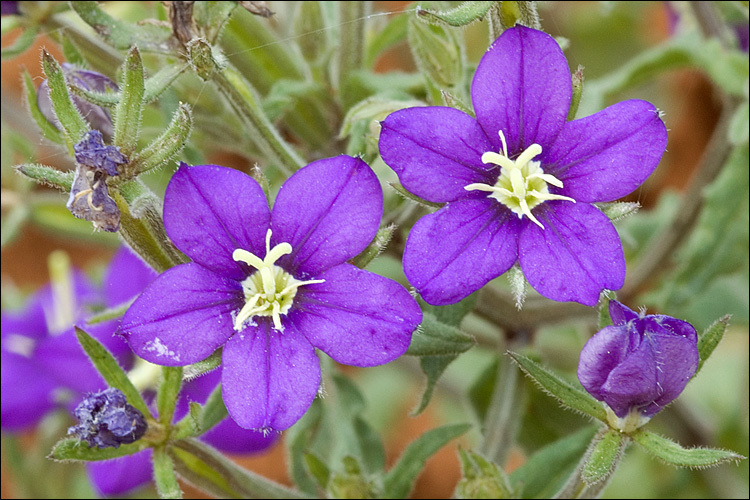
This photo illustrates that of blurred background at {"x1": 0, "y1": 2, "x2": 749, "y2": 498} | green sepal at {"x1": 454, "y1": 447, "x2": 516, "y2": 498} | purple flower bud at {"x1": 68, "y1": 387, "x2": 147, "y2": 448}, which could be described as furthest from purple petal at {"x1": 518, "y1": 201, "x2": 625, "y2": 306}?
purple flower bud at {"x1": 68, "y1": 387, "x2": 147, "y2": 448}

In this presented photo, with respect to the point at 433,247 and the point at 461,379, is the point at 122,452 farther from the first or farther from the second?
the point at 461,379

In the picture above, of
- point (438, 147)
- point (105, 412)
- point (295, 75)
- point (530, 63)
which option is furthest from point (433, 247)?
point (295, 75)

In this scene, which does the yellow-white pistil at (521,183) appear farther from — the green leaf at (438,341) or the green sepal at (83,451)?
A: the green sepal at (83,451)

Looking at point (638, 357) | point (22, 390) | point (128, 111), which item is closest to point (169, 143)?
point (128, 111)

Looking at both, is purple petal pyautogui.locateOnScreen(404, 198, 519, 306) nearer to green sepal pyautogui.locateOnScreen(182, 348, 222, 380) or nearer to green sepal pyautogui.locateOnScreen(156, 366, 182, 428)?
green sepal pyautogui.locateOnScreen(182, 348, 222, 380)

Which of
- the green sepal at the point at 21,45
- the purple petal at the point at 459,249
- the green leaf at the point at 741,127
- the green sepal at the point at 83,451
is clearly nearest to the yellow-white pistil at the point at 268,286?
the purple petal at the point at 459,249

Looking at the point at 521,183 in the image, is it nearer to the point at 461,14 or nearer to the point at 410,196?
the point at 410,196
